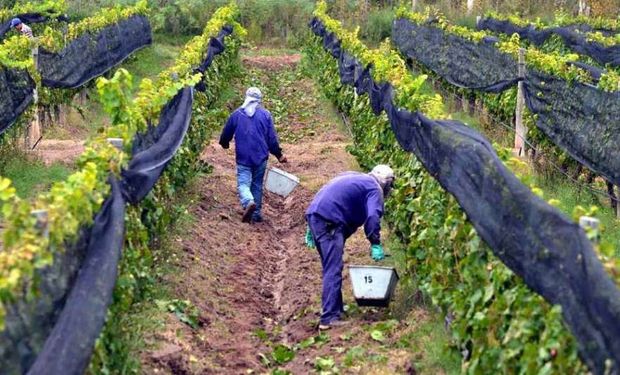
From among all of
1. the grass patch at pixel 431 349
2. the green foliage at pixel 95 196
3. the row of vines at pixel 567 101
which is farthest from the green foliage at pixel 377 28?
the grass patch at pixel 431 349

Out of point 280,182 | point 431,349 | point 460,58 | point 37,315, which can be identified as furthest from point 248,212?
point 460,58

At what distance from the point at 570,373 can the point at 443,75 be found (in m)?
17.3

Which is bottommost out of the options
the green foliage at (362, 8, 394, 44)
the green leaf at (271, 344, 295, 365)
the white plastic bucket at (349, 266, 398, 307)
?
the green foliage at (362, 8, 394, 44)

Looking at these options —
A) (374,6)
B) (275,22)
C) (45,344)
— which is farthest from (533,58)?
(374,6)

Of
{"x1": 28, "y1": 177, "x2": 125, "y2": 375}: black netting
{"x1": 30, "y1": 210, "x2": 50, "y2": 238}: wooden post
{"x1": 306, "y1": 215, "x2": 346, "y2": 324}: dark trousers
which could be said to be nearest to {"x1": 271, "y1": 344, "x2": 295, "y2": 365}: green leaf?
{"x1": 306, "y1": 215, "x2": 346, "y2": 324}: dark trousers

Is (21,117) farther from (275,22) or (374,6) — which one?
(374,6)

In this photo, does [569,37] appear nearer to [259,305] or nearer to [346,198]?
[259,305]

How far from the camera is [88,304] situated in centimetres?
576

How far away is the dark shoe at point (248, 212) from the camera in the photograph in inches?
521

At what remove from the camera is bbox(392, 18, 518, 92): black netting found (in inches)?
690

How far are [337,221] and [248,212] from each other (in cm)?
379

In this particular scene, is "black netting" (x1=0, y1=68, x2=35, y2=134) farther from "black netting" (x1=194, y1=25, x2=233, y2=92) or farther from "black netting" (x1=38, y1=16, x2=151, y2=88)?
"black netting" (x1=194, y1=25, x2=233, y2=92)

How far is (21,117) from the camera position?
573 inches

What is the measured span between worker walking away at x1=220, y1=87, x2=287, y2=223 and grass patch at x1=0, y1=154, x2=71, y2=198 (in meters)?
2.24
